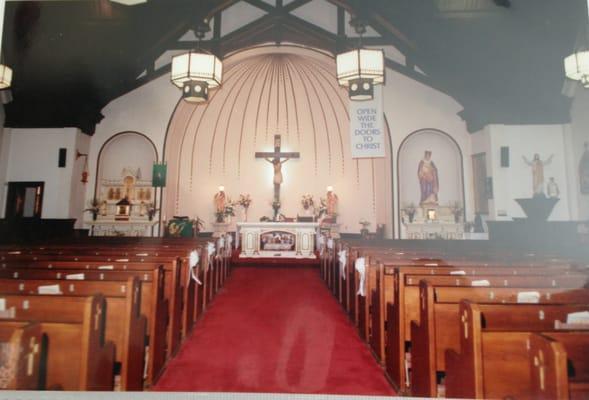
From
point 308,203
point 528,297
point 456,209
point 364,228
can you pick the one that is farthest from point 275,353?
point 308,203

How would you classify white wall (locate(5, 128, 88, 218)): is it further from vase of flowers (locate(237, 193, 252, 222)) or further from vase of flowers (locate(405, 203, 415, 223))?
vase of flowers (locate(405, 203, 415, 223))

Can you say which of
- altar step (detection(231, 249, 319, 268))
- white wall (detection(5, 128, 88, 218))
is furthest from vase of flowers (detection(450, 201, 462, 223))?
white wall (detection(5, 128, 88, 218))

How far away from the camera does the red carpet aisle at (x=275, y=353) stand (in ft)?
5.77

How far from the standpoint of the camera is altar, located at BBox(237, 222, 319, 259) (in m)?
7.03

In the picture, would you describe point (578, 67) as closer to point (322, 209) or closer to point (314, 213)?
point (322, 209)

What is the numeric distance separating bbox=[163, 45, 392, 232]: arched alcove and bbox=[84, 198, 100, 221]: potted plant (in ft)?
8.50

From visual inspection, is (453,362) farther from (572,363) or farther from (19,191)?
(19,191)

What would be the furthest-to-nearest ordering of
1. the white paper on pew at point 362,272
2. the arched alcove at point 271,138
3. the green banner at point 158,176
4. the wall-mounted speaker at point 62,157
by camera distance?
the arched alcove at point 271,138 → the green banner at point 158,176 → the wall-mounted speaker at point 62,157 → the white paper on pew at point 362,272

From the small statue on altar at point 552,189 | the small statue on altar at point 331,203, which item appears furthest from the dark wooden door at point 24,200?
the small statue on altar at point 331,203

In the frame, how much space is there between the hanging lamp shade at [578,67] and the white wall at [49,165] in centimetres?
405

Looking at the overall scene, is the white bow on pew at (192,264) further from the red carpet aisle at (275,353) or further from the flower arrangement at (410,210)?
the flower arrangement at (410,210)

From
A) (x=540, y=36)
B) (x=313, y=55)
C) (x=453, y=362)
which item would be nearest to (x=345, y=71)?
(x=540, y=36)

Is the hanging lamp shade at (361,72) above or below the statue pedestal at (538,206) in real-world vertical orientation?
above

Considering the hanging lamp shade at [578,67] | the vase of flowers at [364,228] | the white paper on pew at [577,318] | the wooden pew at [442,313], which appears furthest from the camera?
the vase of flowers at [364,228]
